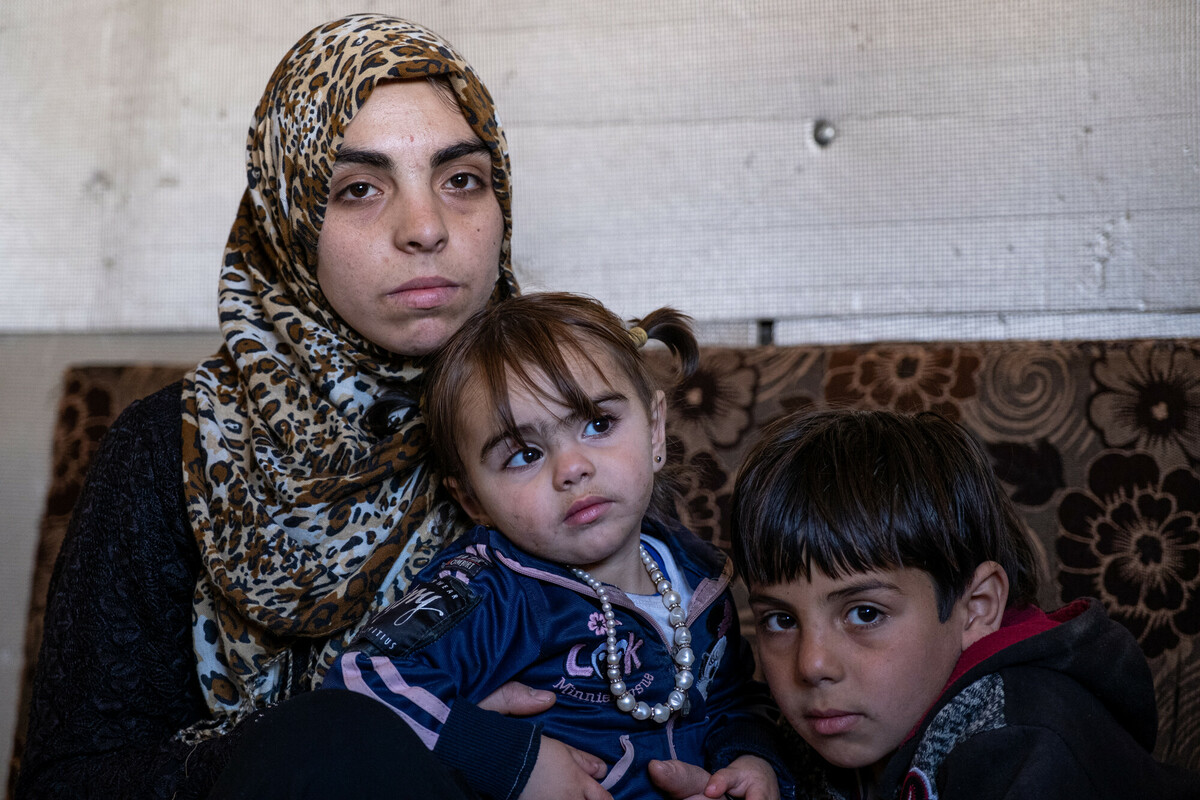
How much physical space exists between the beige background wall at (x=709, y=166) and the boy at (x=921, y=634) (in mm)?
903

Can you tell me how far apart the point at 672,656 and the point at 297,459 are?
59 centimetres

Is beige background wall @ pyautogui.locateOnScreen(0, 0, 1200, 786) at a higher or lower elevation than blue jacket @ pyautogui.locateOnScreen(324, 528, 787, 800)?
higher

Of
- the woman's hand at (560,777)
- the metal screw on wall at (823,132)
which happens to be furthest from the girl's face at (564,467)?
the metal screw on wall at (823,132)

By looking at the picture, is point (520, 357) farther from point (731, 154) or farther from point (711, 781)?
point (731, 154)

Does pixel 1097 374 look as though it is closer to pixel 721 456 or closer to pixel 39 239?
pixel 721 456

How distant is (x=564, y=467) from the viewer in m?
1.22

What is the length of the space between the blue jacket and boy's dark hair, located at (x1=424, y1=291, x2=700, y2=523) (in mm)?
162

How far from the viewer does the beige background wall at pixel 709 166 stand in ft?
6.70

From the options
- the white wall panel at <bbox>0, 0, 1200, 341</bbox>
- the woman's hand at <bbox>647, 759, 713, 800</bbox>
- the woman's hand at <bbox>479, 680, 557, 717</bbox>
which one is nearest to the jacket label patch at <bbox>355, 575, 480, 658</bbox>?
the woman's hand at <bbox>479, 680, 557, 717</bbox>

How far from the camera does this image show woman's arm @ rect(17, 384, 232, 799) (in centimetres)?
135

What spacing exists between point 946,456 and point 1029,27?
1251mm

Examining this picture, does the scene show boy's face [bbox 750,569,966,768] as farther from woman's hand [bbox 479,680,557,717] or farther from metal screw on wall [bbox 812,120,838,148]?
metal screw on wall [bbox 812,120,838,148]

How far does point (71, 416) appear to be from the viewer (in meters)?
2.05

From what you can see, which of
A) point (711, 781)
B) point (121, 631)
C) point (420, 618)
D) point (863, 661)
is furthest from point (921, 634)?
point (121, 631)
